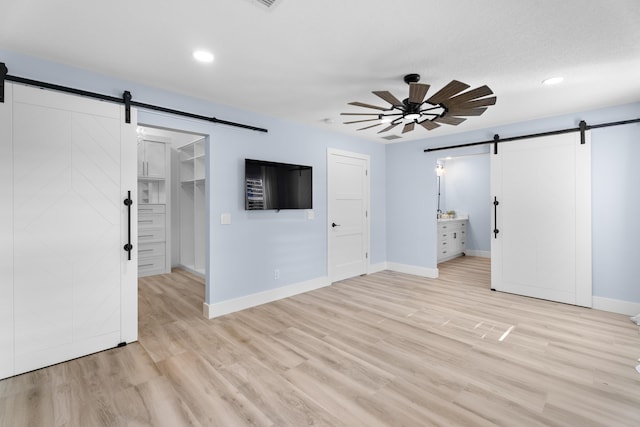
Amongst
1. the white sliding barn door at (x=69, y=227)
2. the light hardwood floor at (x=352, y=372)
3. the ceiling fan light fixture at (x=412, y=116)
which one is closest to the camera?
the light hardwood floor at (x=352, y=372)

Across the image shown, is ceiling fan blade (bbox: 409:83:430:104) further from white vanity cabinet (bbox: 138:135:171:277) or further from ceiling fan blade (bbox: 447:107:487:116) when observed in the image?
white vanity cabinet (bbox: 138:135:171:277)

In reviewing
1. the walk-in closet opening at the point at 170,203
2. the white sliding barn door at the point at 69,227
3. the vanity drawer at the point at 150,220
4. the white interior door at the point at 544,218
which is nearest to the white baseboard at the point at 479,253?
the white interior door at the point at 544,218

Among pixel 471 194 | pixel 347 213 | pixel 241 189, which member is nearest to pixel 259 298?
pixel 241 189

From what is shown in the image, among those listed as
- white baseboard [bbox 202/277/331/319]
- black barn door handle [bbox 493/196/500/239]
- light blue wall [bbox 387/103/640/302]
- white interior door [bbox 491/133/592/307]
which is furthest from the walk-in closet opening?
light blue wall [bbox 387/103/640/302]

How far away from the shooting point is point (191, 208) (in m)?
6.30

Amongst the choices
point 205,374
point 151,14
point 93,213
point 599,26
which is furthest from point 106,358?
point 599,26

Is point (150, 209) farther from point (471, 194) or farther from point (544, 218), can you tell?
point (471, 194)

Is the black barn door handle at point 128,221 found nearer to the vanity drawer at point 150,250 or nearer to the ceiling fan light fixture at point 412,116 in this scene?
the ceiling fan light fixture at point 412,116

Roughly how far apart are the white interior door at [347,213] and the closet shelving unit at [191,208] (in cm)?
254

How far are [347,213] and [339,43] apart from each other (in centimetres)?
328

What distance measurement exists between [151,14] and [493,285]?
17.1 ft

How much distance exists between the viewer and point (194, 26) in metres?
2.05

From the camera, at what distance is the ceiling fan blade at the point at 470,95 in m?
2.28

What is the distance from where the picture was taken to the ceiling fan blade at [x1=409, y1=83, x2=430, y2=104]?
89.9 inches
